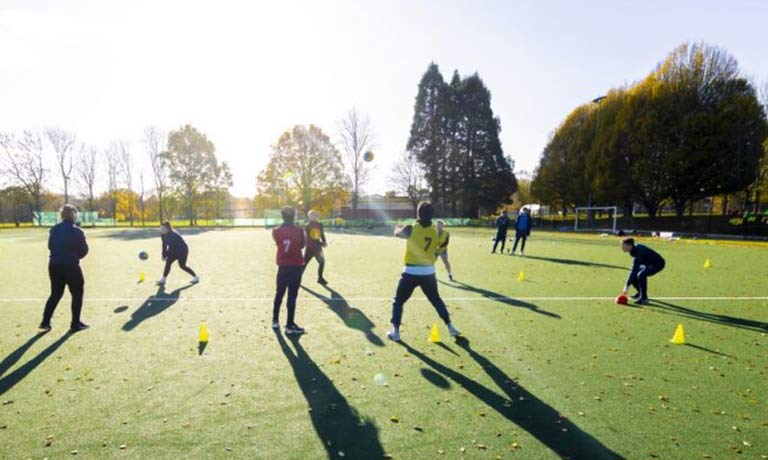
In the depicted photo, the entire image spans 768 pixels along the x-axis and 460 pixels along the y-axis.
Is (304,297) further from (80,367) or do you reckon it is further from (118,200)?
(118,200)

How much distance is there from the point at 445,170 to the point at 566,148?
50.1ft

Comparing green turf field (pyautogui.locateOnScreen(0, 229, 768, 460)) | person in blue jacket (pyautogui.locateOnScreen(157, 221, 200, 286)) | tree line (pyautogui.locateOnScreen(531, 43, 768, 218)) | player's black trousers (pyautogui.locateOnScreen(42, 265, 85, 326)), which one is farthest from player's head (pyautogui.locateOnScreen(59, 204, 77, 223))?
tree line (pyautogui.locateOnScreen(531, 43, 768, 218))

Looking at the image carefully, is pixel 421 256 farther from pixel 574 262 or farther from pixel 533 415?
pixel 574 262

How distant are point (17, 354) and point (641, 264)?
35.5 ft

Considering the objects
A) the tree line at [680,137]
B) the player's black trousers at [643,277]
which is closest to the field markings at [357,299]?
the player's black trousers at [643,277]

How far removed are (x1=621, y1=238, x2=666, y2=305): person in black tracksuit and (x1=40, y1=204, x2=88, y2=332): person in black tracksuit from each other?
32.7 feet

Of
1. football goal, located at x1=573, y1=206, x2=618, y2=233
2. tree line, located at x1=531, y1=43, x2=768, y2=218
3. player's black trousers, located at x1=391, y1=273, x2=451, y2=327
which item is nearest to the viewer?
player's black trousers, located at x1=391, y1=273, x2=451, y2=327

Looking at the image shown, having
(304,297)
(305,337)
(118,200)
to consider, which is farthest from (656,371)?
(118,200)

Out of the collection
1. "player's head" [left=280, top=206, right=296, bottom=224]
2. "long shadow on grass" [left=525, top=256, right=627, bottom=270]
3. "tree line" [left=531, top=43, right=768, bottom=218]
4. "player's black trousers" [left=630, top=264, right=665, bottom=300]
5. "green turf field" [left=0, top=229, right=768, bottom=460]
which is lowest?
"green turf field" [left=0, top=229, right=768, bottom=460]

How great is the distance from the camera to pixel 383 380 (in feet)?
14.4

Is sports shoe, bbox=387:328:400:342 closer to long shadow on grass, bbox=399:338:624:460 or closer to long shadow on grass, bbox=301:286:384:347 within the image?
long shadow on grass, bbox=301:286:384:347

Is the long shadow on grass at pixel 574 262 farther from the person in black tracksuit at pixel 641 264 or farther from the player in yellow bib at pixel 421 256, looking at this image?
the player in yellow bib at pixel 421 256

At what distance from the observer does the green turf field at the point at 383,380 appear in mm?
3193

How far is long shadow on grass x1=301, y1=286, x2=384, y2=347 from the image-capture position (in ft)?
19.6
